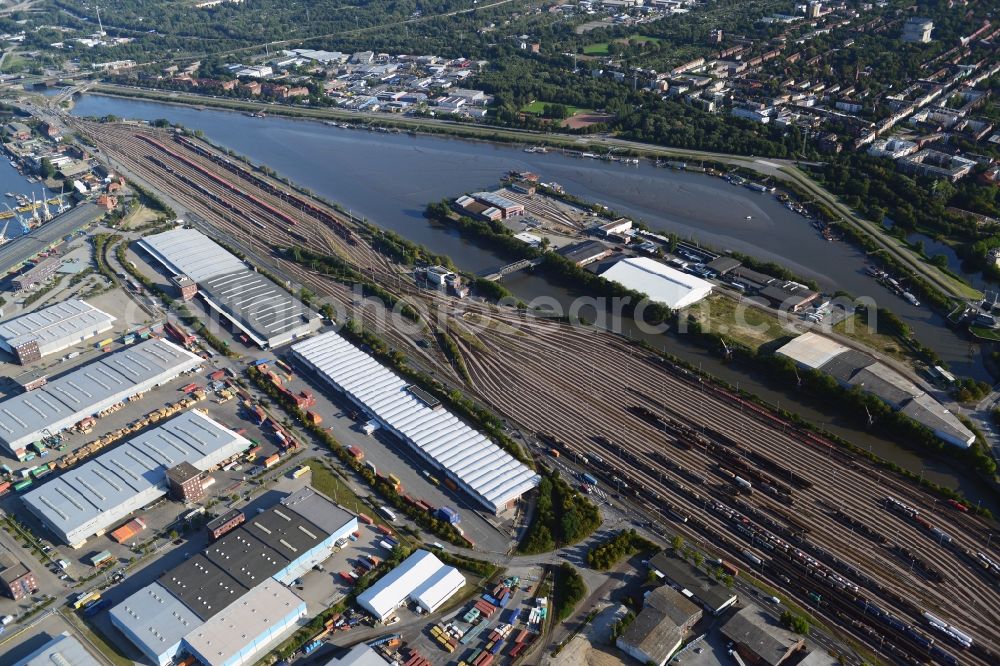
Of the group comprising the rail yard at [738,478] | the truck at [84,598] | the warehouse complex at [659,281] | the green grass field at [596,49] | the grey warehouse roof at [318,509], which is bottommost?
the rail yard at [738,478]

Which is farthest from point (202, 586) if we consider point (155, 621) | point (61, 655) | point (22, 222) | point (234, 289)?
point (22, 222)

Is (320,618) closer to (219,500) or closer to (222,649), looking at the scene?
(222,649)

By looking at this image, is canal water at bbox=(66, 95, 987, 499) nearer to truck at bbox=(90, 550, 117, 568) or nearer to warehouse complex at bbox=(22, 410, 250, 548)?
warehouse complex at bbox=(22, 410, 250, 548)

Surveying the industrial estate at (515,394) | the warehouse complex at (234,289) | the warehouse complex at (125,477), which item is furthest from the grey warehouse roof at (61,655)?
the warehouse complex at (234,289)

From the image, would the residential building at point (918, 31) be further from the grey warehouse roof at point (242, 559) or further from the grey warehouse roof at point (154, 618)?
the grey warehouse roof at point (154, 618)

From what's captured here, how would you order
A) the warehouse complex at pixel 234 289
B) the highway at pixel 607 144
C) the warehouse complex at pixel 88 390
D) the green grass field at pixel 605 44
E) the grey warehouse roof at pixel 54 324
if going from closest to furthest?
the warehouse complex at pixel 88 390, the grey warehouse roof at pixel 54 324, the warehouse complex at pixel 234 289, the highway at pixel 607 144, the green grass field at pixel 605 44

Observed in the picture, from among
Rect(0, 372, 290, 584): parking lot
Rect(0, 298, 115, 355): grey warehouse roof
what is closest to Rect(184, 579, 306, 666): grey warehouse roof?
Rect(0, 372, 290, 584): parking lot
